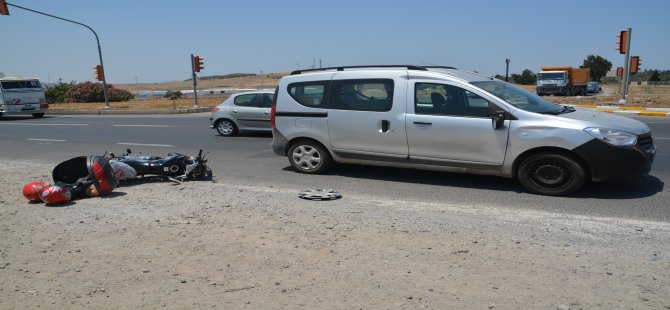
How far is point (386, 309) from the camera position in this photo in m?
3.40

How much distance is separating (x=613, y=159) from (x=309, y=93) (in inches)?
167

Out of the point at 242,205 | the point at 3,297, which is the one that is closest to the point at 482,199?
the point at 242,205

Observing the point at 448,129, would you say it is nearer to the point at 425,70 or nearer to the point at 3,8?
the point at 425,70

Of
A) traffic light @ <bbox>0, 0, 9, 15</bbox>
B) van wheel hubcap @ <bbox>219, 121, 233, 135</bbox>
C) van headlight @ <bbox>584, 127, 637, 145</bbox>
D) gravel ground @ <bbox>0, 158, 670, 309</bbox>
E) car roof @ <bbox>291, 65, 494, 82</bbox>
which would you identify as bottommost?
gravel ground @ <bbox>0, 158, 670, 309</bbox>

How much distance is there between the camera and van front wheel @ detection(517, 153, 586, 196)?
6.41 meters

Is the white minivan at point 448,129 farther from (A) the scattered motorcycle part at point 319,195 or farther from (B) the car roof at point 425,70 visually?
(A) the scattered motorcycle part at point 319,195

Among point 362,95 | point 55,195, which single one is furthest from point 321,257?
point 362,95

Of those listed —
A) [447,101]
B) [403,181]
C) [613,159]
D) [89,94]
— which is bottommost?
[403,181]

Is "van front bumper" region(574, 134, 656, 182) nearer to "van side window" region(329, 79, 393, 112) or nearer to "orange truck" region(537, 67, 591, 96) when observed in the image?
"van side window" region(329, 79, 393, 112)

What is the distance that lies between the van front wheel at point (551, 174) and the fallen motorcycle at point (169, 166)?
4.50 m

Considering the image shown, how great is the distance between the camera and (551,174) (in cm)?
655

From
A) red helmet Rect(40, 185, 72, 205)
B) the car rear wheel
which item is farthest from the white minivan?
the car rear wheel

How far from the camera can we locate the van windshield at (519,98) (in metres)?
6.80

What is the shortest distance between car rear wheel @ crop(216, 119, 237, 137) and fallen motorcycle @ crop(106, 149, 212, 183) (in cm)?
675
